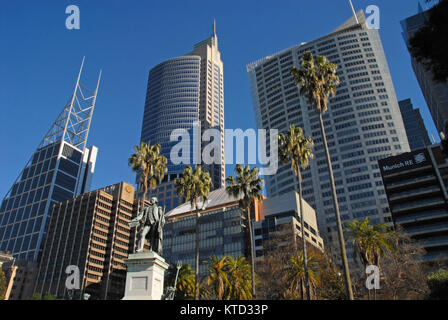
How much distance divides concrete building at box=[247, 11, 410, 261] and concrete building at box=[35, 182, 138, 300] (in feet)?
259

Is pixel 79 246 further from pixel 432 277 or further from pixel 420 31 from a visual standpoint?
pixel 420 31

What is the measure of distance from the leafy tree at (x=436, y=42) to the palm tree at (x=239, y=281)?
37419 millimetres

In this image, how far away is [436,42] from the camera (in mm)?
16359

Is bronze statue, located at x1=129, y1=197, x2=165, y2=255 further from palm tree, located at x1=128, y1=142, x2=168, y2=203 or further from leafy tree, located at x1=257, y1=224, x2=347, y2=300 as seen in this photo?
leafy tree, located at x1=257, y1=224, x2=347, y2=300

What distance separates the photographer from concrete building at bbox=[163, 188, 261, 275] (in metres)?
106

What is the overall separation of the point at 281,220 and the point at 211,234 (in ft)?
73.1

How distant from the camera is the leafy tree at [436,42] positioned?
634 inches

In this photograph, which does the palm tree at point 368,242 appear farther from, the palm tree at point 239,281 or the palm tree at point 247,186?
the palm tree at point 239,281

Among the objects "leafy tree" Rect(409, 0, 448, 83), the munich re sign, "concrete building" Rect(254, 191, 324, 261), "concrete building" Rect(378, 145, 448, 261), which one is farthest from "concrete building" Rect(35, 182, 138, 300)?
"leafy tree" Rect(409, 0, 448, 83)

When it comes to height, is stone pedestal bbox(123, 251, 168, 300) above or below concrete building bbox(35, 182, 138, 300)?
below

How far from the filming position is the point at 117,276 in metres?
146

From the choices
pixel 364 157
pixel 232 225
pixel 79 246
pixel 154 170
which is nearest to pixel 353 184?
pixel 364 157
